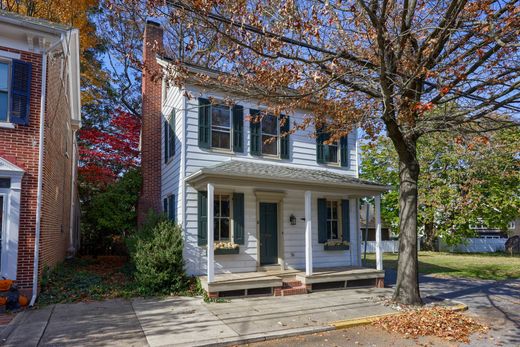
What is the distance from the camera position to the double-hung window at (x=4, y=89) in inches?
334

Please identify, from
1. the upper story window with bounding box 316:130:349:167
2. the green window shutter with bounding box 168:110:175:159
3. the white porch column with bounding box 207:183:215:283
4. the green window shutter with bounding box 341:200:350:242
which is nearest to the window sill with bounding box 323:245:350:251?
the green window shutter with bounding box 341:200:350:242

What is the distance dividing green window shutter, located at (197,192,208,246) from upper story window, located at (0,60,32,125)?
4.56 m

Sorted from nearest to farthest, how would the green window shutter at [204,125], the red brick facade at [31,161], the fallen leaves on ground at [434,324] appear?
the fallen leaves on ground at [434,324], the red brick facade at [31,161], the green window shutter at [204,125]

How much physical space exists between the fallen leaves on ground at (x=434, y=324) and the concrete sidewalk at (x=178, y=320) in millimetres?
654

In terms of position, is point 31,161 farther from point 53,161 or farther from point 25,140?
point 53,161

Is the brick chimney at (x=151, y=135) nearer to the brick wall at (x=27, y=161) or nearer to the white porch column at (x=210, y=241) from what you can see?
the white porch column at (x=210, y=241)

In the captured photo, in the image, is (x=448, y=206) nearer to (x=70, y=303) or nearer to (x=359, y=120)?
(x=359, y=120)

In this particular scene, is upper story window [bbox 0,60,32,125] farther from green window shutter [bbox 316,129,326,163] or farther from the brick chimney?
green window shutter [bbox 316,129,326,163]

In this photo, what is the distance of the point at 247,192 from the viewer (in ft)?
36.8

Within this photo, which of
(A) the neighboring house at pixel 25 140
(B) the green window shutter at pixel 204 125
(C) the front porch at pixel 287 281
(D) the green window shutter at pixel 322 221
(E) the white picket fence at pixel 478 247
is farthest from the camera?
(E) the white picket fence at pixel 478 247

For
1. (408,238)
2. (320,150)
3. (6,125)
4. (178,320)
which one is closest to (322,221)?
(320,150)

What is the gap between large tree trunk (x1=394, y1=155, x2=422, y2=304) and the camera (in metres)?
8.75

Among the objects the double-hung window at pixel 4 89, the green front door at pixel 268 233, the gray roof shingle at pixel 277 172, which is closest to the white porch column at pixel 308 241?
the gray roof shingle at pixel 277 172

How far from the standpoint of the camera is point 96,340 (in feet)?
19.9
